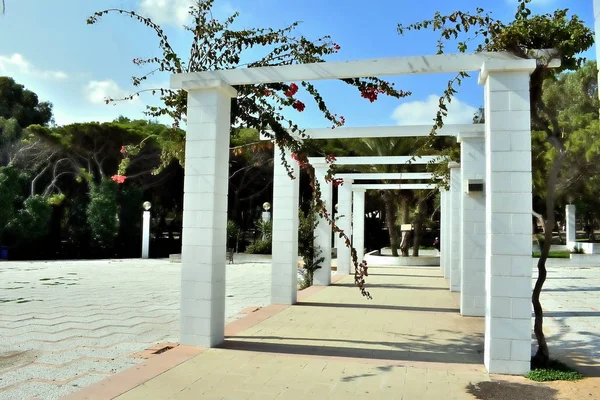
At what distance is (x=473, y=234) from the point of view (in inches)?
312

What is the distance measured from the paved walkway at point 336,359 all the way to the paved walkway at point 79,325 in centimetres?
57

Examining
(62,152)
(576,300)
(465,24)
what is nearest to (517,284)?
(465,24)

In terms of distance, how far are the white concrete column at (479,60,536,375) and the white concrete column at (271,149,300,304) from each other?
14.2 feet

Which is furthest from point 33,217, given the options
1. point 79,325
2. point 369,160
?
point 79,325

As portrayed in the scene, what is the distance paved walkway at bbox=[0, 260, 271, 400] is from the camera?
14.9 feet

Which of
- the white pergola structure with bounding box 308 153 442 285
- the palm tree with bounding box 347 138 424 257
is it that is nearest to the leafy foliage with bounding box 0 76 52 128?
the palm tree with bounding box 347 138 424 257

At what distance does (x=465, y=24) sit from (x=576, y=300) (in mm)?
6824

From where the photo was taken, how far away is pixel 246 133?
27094 mm

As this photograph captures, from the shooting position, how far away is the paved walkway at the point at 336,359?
4.18 meters

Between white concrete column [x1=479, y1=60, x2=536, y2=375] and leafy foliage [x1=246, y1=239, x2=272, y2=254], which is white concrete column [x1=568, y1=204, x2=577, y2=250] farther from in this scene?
white concrete column [x1=479, y1=60, x2=536, y2=375]

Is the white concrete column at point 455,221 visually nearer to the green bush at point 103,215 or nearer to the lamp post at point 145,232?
the lamp post at point 145,232

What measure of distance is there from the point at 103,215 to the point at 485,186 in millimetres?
22106

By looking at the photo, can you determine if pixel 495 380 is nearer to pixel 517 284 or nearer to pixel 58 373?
pixel 517 284

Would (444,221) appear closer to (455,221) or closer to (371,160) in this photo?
(371,160)
